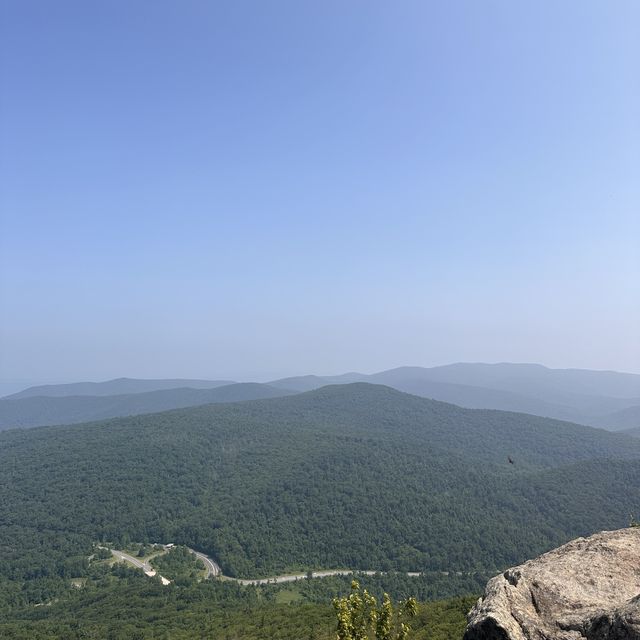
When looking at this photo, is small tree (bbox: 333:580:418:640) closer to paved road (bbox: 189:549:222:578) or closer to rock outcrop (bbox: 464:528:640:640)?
rock outcrop (bbox: 464:528:640:640)

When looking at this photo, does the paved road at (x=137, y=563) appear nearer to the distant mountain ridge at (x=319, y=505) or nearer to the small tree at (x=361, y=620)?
the distant mountain ridge at (x=319, y=505)

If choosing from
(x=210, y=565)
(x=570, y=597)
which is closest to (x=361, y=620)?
(x=570, y=597)

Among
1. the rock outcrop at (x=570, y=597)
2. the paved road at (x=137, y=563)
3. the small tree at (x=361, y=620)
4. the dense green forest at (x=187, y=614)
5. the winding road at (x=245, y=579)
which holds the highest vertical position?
the rock outcrop at (x=570, y=597)

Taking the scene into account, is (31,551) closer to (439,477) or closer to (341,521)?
(341,521)

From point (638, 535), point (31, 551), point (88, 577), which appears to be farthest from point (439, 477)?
point (638, 535)

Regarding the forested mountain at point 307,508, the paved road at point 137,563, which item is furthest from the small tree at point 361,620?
the paved road at point 137,563

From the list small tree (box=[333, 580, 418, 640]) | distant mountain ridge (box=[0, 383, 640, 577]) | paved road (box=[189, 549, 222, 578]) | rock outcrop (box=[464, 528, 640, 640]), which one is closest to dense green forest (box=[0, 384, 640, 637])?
distant mountain ridge (box=[0, 383, 640, 577])

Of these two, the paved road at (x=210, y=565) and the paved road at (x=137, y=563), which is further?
the paved road at (x=210, y=565)

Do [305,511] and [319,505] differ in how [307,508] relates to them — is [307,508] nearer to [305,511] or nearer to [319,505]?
[305,511]
